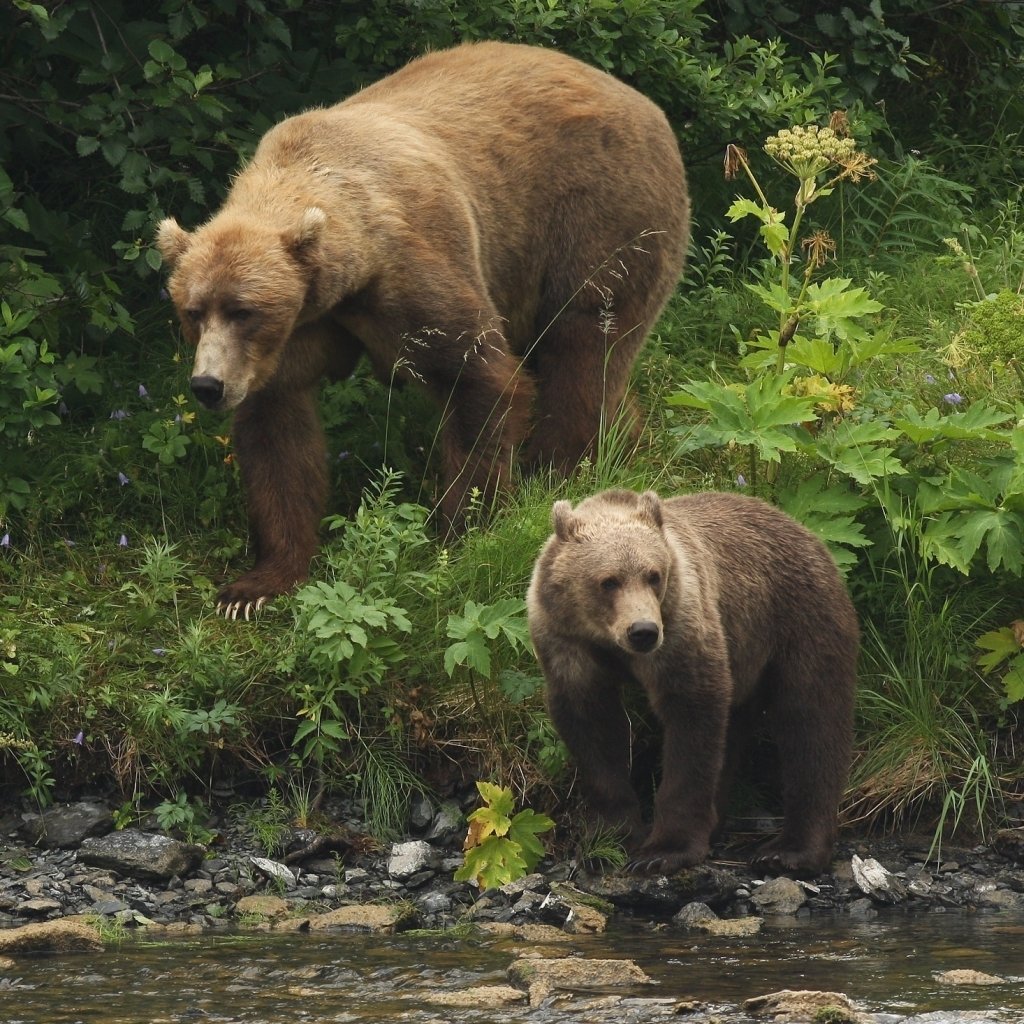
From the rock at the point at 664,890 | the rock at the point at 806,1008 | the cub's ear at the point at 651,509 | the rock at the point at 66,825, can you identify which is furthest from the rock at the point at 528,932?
the rock at the point at 66,825

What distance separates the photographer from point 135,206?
8.71 meters

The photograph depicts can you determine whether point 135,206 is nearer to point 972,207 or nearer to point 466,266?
point 466,266

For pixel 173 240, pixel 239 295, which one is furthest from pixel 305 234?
pixel 173 240

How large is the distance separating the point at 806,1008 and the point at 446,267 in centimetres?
349

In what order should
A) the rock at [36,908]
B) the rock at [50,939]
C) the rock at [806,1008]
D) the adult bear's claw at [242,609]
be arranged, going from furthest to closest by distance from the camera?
the adult bear's claw at [242,609] < the rock at [36,908] < the rock at [50,939] < the rock at [806,1008]

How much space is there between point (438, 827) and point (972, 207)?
17.2ft

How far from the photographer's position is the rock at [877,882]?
580cm

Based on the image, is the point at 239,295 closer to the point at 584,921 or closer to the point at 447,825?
the point at 447,825

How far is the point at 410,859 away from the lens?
19.8 ft

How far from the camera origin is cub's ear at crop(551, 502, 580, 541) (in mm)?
5727

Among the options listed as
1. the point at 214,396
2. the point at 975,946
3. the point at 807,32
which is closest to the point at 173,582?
the point at 214,396

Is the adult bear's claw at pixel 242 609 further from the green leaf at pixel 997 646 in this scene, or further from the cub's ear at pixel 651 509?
the green leaf at pixel 997 646

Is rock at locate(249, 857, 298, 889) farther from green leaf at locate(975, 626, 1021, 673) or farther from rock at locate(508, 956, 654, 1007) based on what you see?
green leaf at locate(975, 626, 1021, 673)

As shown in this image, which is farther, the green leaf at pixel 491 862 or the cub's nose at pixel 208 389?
the cub's nose at pixel 208 389
